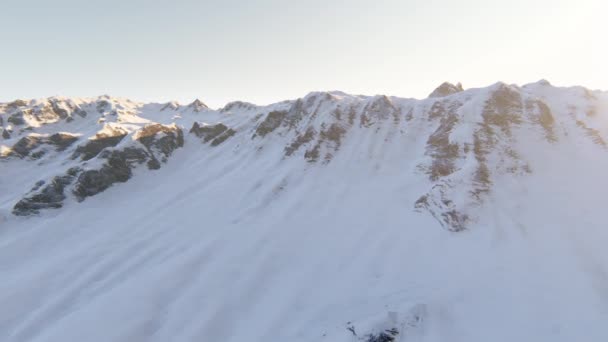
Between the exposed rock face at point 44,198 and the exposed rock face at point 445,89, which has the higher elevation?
the exposed rock face at point 445,89

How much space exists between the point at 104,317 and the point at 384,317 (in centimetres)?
1831

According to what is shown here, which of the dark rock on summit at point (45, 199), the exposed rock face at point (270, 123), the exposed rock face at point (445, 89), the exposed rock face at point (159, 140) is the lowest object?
the dark rock on summit at point (45, 199)

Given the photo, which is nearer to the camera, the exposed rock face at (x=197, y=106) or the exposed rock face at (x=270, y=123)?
the exposed rock face at (x=270, y=123)

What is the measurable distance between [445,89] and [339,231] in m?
45.6

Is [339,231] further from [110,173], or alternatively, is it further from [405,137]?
[110,173]

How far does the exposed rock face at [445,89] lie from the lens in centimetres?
6169

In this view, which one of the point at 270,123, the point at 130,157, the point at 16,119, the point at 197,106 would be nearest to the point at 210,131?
the point at 270,123

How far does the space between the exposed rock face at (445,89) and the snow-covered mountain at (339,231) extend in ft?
33.5

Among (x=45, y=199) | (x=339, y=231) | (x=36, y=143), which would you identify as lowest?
(x=45, y=199)

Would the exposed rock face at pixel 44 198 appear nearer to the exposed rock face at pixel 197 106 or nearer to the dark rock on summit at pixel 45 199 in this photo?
the dark rock on summit at pixel 45 199

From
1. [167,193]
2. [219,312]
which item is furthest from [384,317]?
[167,193]

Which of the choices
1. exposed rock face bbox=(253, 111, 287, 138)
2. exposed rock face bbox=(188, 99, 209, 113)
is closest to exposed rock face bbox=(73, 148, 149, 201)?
exposed rock face bbox=(253, 111, 287, 138)

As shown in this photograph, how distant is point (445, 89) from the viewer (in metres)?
62.1

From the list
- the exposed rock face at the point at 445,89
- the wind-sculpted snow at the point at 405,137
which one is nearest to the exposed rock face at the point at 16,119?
the wind-sculpted snow at the point at 405,137
